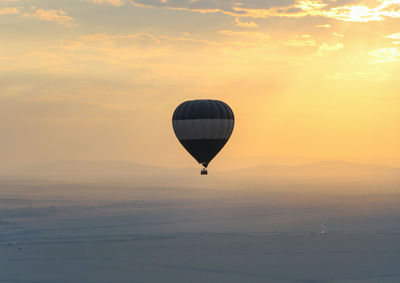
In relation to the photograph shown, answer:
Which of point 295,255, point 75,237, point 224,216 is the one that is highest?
point 295,255

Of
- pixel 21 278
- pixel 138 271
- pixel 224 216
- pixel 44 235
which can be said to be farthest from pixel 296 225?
pixel 21 278

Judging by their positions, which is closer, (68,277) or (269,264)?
(68,277)

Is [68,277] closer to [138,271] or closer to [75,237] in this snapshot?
[138,271]

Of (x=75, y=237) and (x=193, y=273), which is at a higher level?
(x=193, y=273)

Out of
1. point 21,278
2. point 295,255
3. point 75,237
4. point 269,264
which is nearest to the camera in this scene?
point 21,278

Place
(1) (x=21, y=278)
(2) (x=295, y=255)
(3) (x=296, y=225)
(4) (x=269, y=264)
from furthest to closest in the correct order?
(3) (x=296, y=225), (2) (x=295, y=255), (4) (x=269, y=264), (1) (x=21, y=278)

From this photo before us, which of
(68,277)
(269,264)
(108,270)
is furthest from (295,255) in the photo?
(68,277)

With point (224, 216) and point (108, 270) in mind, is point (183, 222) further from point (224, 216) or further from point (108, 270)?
point (108, 270)
